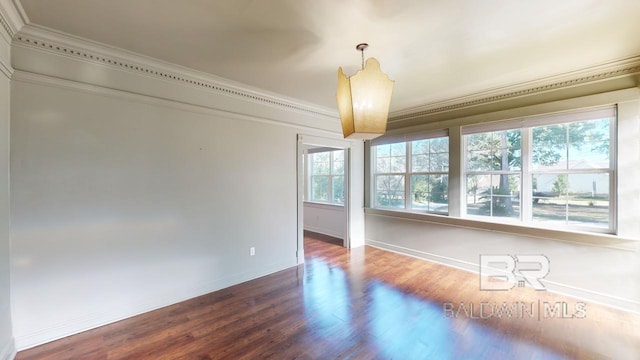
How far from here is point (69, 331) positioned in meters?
2.27

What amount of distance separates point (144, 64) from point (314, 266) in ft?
11.0

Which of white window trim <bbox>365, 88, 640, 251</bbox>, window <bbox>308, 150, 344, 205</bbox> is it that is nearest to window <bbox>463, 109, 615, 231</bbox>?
white window trim <bbox>365, 88, 640, 251</bbox>

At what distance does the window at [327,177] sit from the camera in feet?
20.1

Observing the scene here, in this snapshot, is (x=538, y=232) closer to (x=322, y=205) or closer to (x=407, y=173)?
(x=407, y=173)

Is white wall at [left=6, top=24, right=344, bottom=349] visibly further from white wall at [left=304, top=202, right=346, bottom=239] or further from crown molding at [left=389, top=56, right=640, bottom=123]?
crown molding at [left=389, top=56, right=640, bottom=123]

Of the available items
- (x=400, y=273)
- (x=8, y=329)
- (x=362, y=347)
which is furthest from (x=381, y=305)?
(x=8, y=329)

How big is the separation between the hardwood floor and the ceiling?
2.59 m

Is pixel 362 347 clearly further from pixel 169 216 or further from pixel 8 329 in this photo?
pixel 8 329

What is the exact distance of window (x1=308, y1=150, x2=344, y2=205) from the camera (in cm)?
614

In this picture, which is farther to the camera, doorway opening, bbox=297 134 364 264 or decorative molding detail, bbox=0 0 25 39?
doorway opening, bbox=297 134 364 264

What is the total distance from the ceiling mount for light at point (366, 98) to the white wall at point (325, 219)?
12.1ft

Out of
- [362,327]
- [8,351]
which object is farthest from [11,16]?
[362,327]

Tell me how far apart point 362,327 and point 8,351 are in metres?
2.78

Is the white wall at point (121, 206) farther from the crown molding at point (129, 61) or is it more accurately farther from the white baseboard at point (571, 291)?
the white baseboard at point (571, 291)
